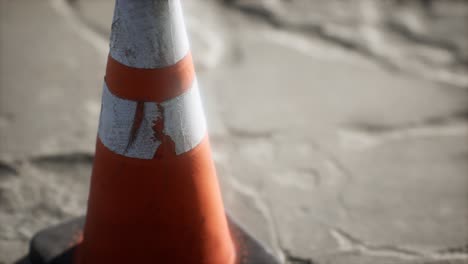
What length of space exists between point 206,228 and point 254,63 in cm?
118

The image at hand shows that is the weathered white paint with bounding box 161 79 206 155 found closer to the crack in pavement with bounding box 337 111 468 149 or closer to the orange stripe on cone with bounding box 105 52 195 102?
the orange stripe on cone with bounding box 105 52 195 102

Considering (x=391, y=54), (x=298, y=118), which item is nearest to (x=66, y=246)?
(x=298, y=118)

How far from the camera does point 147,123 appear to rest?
4.82 ft

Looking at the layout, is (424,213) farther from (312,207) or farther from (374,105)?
(374,105)

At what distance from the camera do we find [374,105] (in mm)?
2527

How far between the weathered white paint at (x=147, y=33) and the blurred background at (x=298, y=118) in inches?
28.9

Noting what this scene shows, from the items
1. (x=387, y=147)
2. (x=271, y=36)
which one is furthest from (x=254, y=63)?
(x=387, y=147)

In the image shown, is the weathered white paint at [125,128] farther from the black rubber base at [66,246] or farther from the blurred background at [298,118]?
the blurred background at [298,118]

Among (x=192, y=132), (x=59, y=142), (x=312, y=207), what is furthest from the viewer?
(x=59, y=142)

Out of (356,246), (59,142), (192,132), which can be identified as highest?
(192,132)

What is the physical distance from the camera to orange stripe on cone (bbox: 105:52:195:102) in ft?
4.71

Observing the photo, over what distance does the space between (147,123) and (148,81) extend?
0.31 feet

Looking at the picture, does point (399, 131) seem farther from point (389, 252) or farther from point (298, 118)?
point (389, 252)

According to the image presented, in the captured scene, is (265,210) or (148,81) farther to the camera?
(265,210)
